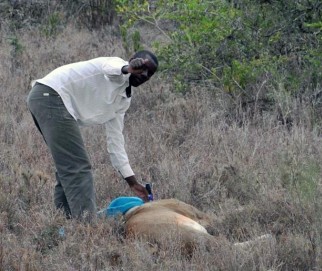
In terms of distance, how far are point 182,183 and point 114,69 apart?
1.41 metres

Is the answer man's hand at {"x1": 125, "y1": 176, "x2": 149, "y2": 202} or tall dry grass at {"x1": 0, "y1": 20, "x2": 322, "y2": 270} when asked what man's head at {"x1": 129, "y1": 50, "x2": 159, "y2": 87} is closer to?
man's hand at {"x1": 125, "y1": 176, "x2": 149, "y2": 202}

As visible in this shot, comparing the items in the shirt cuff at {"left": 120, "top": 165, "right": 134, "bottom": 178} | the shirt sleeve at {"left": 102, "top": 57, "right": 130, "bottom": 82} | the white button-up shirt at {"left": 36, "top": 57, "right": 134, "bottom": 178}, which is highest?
the shirt sleeve at {"left": 102, "top": 57, "right": 130, "bottom": 82}

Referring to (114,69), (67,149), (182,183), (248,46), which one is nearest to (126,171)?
(67,149)

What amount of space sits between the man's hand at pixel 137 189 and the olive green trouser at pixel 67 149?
0.38m

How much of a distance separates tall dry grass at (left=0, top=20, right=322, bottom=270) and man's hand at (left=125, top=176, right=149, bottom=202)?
434 mm

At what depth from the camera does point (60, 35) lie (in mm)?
13844

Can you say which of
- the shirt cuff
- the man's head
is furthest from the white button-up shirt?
the shirt cuff

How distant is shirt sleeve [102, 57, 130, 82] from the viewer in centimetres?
613

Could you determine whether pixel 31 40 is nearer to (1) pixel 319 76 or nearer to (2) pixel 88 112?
(1) pixel 319 76

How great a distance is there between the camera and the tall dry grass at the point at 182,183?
537 cm

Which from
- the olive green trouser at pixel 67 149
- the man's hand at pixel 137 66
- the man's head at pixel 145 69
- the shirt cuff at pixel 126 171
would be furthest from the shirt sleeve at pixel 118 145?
the man's hand at pixel 137 66

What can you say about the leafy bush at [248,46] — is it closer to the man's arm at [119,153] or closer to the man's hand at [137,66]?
the man's arm at [119,153]

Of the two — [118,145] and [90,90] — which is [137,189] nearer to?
[118,145]

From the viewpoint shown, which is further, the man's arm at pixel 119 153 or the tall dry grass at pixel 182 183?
the man's arm at pixel 119 153
